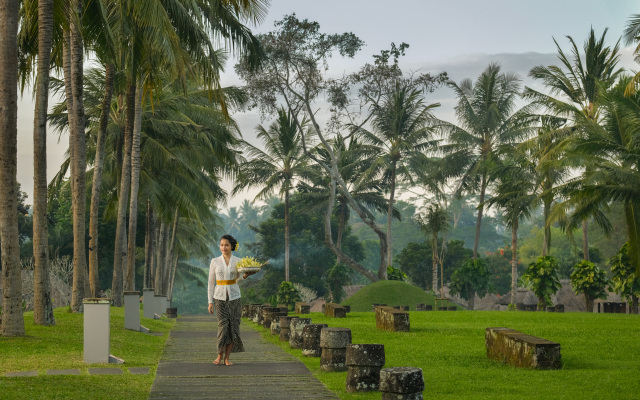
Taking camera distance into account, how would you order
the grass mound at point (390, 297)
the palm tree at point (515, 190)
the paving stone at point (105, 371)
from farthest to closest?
the palm tree at point (515, 190) → the grass mound at point (390, 297) → the paving stone at point (105, 371)

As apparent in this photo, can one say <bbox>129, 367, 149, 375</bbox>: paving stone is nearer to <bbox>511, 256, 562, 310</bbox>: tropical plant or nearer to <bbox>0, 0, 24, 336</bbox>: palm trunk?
<bbox>0, 0, 24, 336</bbox>: palm trunk

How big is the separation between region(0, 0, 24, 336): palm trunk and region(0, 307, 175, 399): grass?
1.78 feet

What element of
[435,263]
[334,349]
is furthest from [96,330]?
[435,263]

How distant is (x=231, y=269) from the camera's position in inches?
417

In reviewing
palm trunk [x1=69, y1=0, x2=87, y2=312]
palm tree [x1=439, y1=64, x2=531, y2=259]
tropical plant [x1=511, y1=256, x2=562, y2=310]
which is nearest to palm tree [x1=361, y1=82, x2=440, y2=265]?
palm tree [x1=439, y1=64, x2=531, y2=259]

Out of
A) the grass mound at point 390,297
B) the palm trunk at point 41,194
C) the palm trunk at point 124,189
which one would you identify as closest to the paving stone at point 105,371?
the palm trunk at point 41,194

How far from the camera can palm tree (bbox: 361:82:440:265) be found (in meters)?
48.2

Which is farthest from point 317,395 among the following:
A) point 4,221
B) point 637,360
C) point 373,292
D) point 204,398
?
point 373,292

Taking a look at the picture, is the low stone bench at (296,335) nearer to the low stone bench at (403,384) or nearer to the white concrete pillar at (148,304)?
the low stone bench at (403,384)

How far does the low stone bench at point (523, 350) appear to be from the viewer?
9508 millimetres

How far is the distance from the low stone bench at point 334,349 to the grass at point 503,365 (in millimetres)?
159

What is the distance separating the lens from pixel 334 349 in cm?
979

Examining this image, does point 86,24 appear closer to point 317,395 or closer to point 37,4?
point 37,4

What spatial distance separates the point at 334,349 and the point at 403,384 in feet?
9.97
